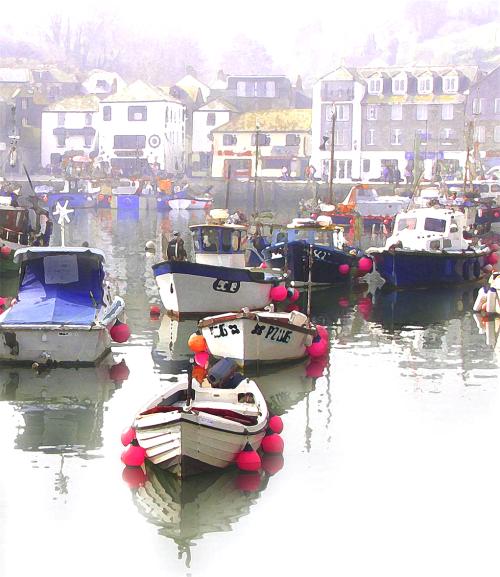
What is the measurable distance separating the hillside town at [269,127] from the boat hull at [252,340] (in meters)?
69.1

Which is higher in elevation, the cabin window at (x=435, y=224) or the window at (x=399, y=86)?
the window at (x=399, y=86)

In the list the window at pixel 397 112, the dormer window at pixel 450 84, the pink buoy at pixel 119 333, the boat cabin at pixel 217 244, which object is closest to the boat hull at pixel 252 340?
the pink buoy at pixel 119 333

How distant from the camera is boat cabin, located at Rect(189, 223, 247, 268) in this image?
34528mm

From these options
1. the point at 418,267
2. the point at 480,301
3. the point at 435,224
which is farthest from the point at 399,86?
the point at 480,301

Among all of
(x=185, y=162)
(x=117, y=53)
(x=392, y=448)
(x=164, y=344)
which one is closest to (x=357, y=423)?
(x=392, y=448)

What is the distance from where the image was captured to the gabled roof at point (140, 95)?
115562 mm

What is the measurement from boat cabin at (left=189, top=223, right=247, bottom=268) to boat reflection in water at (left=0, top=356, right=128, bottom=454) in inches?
346

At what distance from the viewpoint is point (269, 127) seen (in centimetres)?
11231

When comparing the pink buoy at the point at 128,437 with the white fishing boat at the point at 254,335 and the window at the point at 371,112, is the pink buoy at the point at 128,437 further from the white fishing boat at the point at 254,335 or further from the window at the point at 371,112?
the window at the point at 371,112

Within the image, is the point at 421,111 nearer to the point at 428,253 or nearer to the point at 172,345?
the point at 428,253

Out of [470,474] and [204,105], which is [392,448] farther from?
[204,105]

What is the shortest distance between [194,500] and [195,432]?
90 centimetres

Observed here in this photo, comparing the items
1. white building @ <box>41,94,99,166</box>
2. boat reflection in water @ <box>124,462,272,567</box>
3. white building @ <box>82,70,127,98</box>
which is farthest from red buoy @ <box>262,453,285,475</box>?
white building @ <box>82,70,127,98</box>

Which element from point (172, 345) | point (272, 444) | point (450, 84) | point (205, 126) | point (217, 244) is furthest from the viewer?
point (205, 126)
